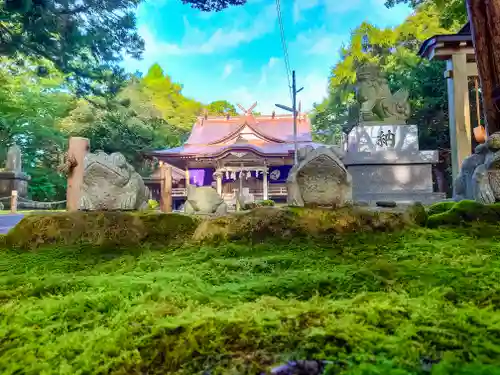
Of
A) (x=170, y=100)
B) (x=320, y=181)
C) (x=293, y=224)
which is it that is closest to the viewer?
(x=293, y=224)

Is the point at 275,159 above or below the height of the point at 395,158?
above

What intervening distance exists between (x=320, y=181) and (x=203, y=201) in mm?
2472

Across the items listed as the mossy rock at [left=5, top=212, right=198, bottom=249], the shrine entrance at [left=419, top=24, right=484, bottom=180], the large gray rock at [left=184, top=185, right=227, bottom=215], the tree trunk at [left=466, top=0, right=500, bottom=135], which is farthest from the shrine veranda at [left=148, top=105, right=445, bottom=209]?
the mossy rock at [left=5, top=212, right=198, bottom=249]

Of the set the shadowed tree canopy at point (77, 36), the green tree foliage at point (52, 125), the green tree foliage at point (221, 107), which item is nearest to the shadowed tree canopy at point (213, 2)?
the shadowed tree canopy at point (77, 36)

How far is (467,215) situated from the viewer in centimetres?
266

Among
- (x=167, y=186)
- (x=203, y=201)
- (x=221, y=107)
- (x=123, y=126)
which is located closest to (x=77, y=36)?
(x=167, y=186)

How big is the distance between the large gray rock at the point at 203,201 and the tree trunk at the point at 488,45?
12.2ft

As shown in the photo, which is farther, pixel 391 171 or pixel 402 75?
pixel 402 75

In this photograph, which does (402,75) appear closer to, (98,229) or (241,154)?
(241,154)

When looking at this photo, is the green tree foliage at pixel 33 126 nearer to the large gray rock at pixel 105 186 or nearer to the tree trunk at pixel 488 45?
the large gray rock at pixel 105 186

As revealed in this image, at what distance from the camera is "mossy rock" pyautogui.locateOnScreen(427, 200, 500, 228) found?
260cm

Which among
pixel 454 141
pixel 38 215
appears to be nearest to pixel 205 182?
pixel 454 141

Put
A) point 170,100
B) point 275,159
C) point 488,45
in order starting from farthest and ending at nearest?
1. point 170,100
2. point 275,159
3. point 488,45

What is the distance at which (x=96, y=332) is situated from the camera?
106 cm
